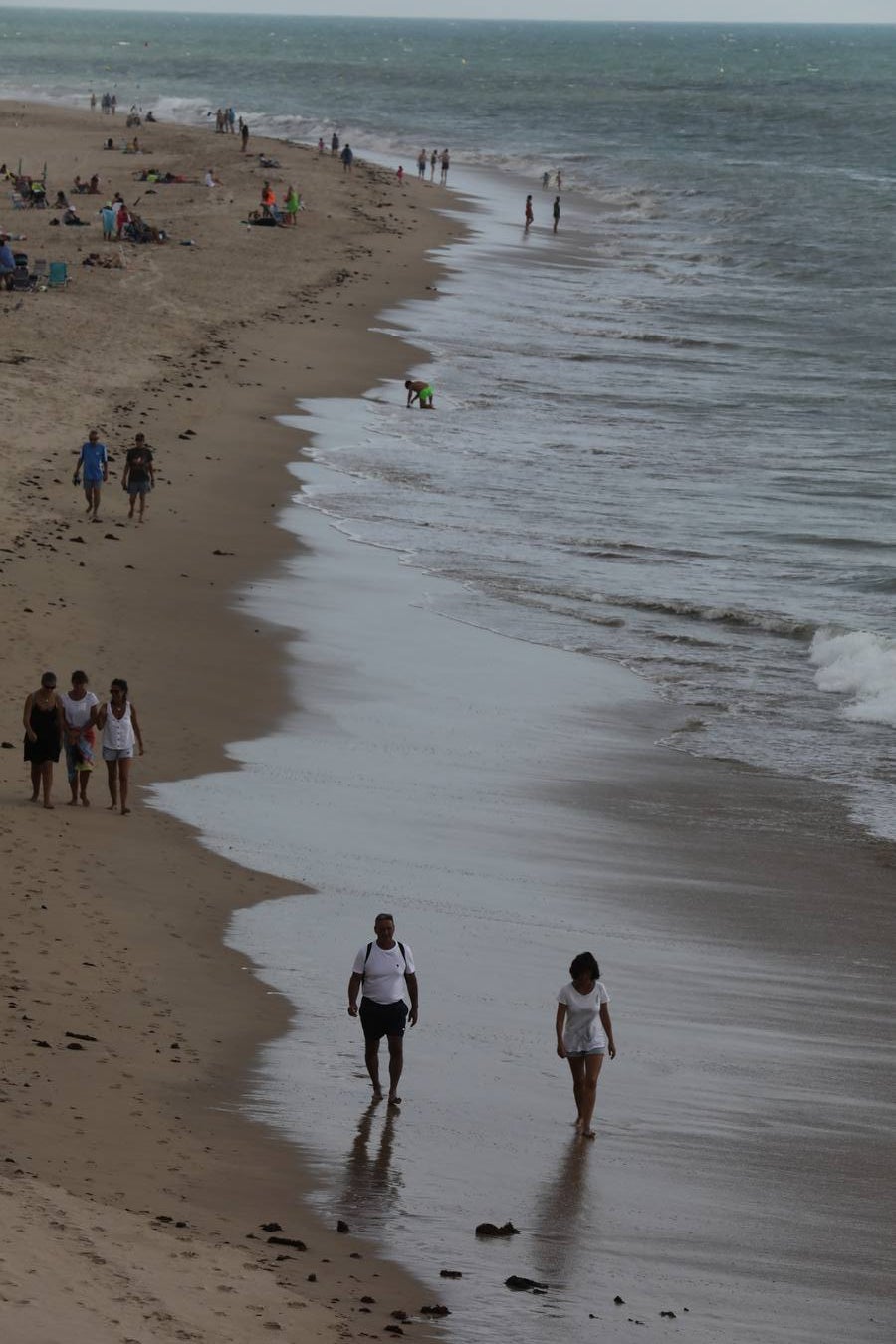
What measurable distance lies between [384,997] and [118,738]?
5.24m

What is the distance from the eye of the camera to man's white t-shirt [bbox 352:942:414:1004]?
444 inches

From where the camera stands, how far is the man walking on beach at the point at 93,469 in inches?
965

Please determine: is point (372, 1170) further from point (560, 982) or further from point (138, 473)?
point (138, 473)

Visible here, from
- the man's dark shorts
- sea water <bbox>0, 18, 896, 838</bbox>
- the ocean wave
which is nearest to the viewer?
the man's dark shorts

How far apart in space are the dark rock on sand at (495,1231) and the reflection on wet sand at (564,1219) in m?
0.12

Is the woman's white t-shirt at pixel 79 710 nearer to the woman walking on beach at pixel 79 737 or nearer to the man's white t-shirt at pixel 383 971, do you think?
the woman walking on beach at pixel 79 737

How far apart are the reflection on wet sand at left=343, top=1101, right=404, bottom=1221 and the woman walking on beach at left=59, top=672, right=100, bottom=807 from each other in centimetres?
571

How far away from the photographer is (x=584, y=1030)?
1114 cm

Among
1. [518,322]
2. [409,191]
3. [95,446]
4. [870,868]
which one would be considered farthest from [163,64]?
[870,868]

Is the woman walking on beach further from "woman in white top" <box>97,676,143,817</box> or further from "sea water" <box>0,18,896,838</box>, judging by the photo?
"sea water" <box>0,18,896,838</box>

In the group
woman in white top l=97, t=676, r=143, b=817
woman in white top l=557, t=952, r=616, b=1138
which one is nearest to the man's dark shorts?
woman in white top l=557, t=952, r=616, b=1138

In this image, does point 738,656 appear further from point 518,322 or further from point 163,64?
point 163,64

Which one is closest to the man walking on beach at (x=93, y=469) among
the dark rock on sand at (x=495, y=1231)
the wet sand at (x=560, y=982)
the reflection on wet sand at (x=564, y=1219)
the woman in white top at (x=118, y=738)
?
the wet sand at (x=560, y=982)

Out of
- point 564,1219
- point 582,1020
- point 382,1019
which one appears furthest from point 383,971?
point 564,1219
